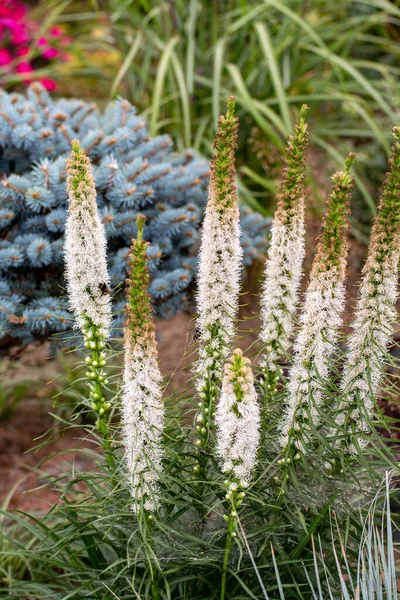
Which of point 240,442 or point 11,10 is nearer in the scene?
point 240,442

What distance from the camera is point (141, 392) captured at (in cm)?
199

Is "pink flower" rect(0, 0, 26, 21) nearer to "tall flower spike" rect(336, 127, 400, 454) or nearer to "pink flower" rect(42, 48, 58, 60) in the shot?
"pink flower" rect(42, 48, 58, 60)

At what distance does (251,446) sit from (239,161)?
4.16 metres

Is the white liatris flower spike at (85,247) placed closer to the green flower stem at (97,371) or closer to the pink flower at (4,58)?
the green flower stem at (97,371)

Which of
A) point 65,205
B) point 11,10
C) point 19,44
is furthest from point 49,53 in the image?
point 65,205

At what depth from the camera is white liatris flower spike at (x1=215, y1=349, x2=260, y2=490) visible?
6.04 ft

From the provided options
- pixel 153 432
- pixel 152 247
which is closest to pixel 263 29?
pixel 152 247

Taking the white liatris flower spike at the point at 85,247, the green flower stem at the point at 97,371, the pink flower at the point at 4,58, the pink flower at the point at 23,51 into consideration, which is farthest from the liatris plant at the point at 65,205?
the pink flower at the point at 23,51

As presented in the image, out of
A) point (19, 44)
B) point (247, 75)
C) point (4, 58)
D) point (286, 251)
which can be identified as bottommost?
point (286, 251)

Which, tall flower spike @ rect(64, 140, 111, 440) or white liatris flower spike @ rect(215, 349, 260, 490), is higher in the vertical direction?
tall flower spike @ rect(64, 140, 111, 440)

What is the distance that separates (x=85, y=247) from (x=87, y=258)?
3 centimetres

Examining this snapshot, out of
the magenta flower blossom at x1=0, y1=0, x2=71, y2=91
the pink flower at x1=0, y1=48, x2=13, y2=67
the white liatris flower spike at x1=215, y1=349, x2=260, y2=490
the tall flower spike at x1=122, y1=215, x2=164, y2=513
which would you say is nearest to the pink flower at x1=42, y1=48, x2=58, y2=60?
the magenta flower blossom at x1=0, y1=0, x2=71, y2=91

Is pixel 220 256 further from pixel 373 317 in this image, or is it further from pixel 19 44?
pixel 19 44

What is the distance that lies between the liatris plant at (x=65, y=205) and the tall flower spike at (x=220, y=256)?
127 centimetres
